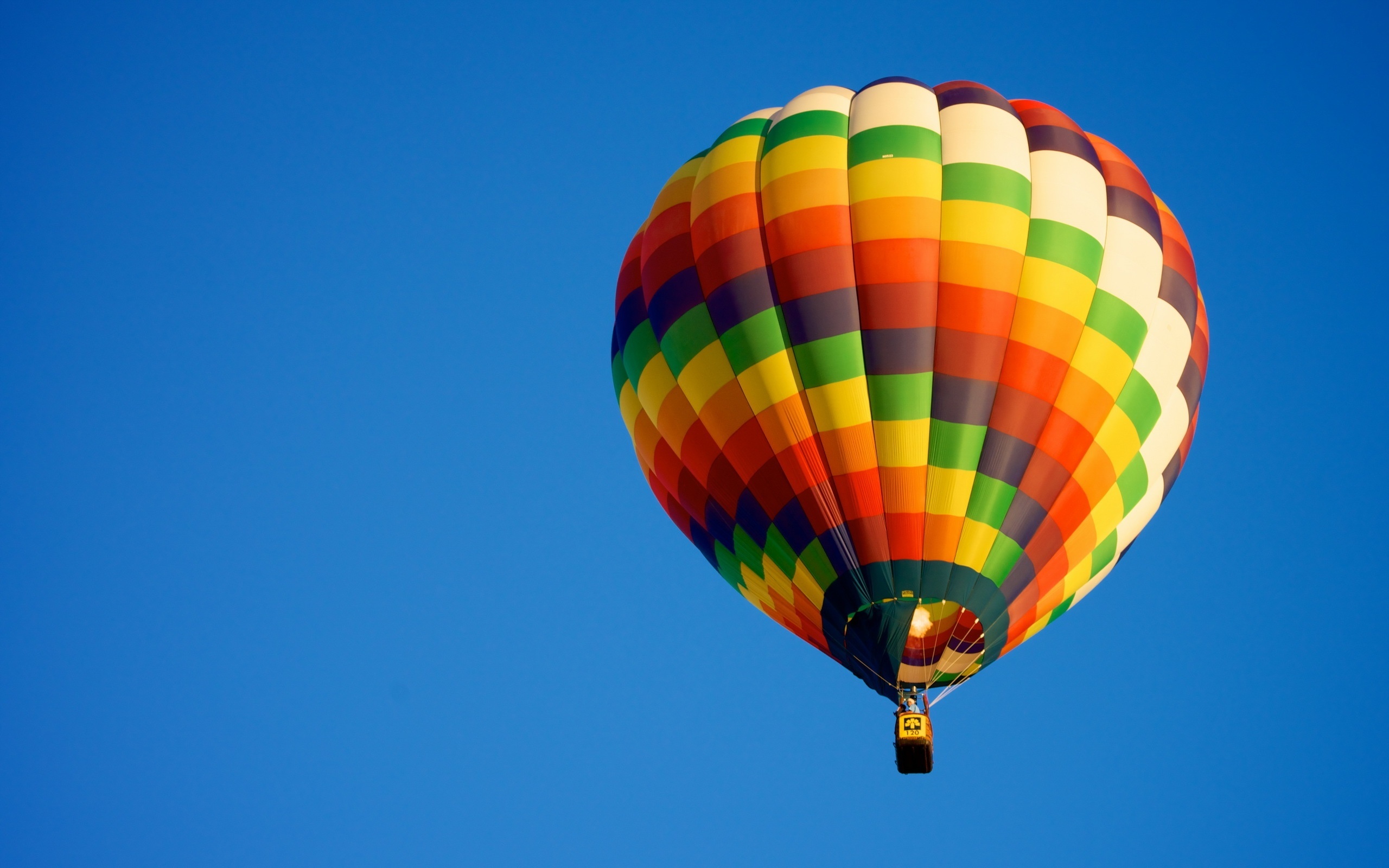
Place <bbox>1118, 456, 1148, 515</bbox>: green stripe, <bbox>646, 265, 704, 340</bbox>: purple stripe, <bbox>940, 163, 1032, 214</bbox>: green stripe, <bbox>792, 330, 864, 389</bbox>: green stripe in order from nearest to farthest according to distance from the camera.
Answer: <bbox>792, 330, 864, 389</bbox>: green stripe < <bbox>940, 163, 1032, 214</bbox>: green stripe < <bbox>1118, 456, 1148, 515</bbox>: green stripe < <bbox>646, 265, 704, 340</bbox>: purple stripe

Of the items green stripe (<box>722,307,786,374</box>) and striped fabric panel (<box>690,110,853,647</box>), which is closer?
striped fabric panel (<box>690,110,853,647</box>)

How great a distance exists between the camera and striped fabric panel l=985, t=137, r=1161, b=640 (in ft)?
35.9

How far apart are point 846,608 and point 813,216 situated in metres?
3.36

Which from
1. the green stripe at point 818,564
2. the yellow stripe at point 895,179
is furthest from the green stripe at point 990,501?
the yellow stripe at point 895,179

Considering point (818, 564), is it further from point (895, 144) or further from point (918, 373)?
point (895, 144)

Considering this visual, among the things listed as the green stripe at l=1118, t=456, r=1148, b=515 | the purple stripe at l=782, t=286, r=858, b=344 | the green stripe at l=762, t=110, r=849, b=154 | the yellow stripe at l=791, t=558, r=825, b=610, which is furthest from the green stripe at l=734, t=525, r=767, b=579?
the green stripe at l=762, t=110, r=849, b=154

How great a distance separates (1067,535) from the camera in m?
11.3

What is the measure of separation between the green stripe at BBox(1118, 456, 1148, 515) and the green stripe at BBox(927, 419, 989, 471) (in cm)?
166

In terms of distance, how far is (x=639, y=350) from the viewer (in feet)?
41.3

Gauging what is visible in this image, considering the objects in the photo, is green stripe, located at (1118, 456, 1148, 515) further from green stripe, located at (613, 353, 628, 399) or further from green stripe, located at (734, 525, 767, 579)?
green stripe, located at (613, 353, 628, 399)

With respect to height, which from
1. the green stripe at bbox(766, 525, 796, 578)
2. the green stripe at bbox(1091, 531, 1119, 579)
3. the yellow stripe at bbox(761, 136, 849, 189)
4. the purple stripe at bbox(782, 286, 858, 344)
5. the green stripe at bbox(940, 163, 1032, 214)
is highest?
the yellow stripe at bbox(761, 136, 849, 189)

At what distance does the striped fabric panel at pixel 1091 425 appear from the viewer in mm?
10945

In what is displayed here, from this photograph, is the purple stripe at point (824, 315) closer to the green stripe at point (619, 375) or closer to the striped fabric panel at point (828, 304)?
the striped fabric panel at point (828, 304)

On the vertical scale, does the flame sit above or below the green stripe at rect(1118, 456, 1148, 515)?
below
